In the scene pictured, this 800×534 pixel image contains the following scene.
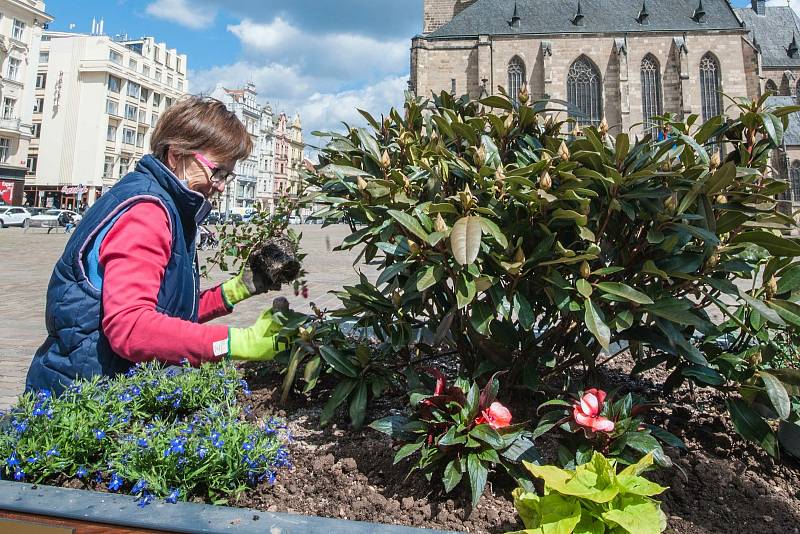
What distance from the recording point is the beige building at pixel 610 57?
3691 cm

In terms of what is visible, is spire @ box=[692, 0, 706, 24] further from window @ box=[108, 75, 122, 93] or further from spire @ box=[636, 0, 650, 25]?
window @ box=[108, 75, 122, 93]

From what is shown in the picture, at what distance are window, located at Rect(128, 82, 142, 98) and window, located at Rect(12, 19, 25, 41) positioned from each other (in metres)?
13.5

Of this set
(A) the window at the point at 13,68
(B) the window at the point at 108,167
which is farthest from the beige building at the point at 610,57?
(B) the window at the point at 108,167

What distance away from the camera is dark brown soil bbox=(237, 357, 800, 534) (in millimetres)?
1423

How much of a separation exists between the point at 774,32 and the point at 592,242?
59249mm

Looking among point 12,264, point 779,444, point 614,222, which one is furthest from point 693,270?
point 12,264

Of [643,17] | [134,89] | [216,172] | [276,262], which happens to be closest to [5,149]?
[134,89]

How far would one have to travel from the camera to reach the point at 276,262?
216 cm

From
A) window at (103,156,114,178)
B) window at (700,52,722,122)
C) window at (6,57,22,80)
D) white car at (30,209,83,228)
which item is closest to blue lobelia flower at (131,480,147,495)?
white car at (30,209,83,228)

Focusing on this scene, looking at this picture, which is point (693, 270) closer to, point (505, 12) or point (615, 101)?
point (615, 101)

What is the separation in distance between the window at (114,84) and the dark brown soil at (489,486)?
57.8 meters

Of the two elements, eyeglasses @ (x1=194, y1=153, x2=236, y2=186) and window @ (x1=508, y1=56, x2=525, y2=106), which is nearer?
eyeglasses @ (x1=194, y1=153, x2=236, y2=186)

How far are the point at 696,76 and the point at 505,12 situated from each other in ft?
48.0

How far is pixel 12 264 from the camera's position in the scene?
1144 centimetres
